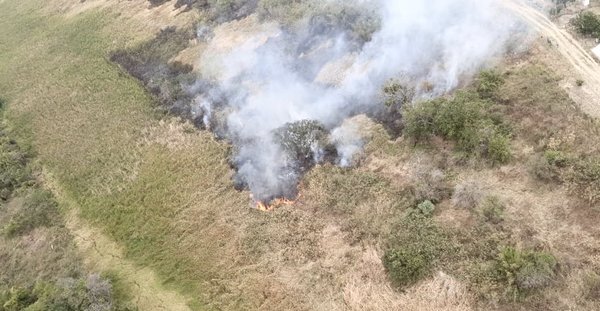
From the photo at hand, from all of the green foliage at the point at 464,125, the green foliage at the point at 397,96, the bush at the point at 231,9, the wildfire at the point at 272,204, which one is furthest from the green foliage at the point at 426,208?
the bush at the point at 231,9

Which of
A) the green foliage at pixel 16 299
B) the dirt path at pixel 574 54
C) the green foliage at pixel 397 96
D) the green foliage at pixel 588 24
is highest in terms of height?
the green foliage at pixel 588 24

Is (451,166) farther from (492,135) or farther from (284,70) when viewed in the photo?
(284,70)

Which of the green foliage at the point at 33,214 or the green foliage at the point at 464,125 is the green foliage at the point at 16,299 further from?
the green foliage at the point at 464,125

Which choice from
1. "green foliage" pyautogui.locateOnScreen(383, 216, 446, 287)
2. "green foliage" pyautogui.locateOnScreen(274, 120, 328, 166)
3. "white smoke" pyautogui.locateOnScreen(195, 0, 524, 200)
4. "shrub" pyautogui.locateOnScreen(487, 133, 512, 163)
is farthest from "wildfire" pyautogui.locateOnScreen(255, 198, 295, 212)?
"shrub" pyautogui.locateOnScreen(487, 133, 512, 163)

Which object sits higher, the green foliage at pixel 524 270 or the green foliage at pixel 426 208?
the green foliage at pixel 524 270

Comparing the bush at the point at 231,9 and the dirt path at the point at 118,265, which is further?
the bush at the point at 231,9

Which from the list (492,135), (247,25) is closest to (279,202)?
(492,135)

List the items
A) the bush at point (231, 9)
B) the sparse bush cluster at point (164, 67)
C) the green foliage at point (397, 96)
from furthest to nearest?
the bush at point (231, 9) < the sparse bush cluster at point (164, 67) < the green foliage at point (397, 96)
